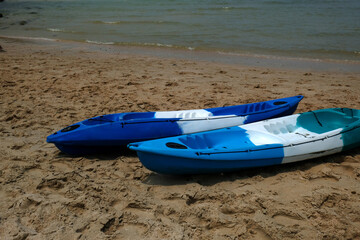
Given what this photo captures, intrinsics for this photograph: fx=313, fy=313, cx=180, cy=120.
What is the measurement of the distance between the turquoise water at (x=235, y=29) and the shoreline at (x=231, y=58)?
428 millimetres

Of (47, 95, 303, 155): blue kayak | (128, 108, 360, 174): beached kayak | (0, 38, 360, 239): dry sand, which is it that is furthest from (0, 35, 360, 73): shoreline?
(47, 95, 303, 155): blue kayak

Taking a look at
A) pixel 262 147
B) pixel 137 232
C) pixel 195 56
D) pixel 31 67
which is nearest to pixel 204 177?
pixel 262 147

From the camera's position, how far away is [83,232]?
2576mm

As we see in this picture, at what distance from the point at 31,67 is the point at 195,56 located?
4503 mm

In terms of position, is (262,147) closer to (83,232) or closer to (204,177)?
(204,177)

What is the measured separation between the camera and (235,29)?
1288 centimetres

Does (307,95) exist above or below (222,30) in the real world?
below

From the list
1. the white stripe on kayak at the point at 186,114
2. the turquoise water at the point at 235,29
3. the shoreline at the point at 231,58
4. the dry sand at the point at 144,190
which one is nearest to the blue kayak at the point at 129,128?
the white stripe on kayak at the point at 186,114

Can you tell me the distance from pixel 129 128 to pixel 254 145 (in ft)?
4.83

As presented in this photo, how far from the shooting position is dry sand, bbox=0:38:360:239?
2.63m

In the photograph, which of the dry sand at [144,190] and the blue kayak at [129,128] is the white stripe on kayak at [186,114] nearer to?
the blue kayak at [129,128]

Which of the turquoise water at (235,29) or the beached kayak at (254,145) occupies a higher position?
the turquoise water at (235,29)

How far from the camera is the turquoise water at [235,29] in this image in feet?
33.1

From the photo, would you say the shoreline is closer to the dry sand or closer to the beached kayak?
the dry sand
